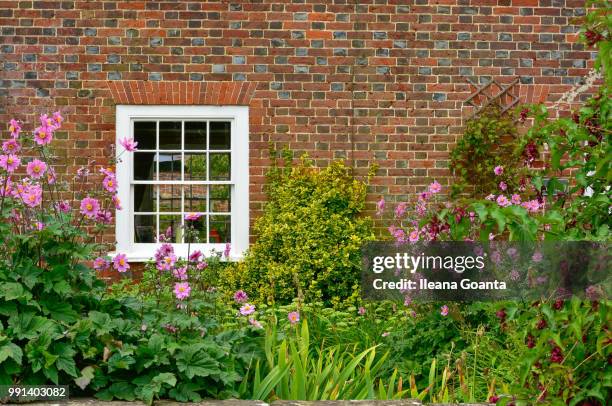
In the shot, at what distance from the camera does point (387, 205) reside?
28.2 ft

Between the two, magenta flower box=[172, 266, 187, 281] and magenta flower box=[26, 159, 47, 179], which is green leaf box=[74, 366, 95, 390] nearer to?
magenta flower box=[172, 266, 187, 281]

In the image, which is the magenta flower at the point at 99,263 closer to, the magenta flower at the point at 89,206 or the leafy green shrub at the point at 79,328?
the leafy green shrub at the point at 79,328

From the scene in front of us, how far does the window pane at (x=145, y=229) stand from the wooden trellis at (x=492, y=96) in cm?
343

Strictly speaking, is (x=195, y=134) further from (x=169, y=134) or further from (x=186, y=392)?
(x=186, y=392)

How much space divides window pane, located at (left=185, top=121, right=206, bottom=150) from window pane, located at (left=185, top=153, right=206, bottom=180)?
102 mm

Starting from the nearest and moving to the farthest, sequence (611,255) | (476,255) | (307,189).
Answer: (611,255) → (476,255) → (307,189)

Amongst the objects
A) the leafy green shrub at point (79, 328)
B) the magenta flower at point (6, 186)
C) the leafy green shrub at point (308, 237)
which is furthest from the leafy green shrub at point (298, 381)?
the leafy green shrub at point (308, 237)

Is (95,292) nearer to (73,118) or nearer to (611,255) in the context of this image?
(611,255)

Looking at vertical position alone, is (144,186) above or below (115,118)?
below

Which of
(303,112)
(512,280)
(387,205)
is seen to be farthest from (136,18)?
(512,280)

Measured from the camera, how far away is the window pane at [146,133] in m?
8.62

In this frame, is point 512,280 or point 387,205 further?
point 387,205

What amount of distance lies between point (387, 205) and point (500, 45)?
6.62 feet

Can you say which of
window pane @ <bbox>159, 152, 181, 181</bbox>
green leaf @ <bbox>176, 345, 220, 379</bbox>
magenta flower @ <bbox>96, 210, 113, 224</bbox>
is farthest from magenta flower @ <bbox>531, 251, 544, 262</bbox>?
window pane @ <bbox>159, 152, 181, 181</bbox>
